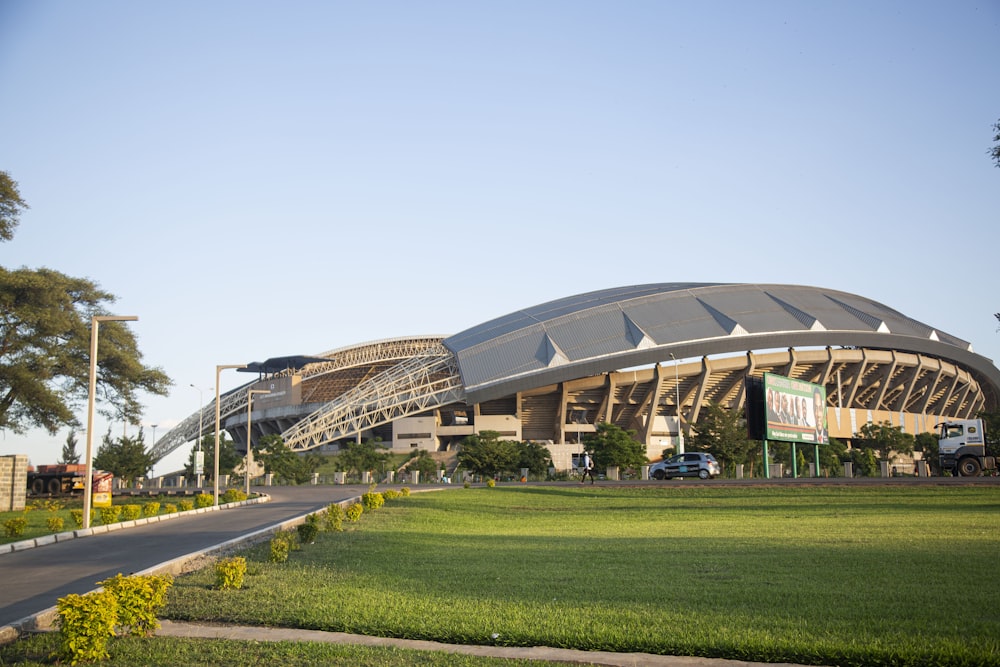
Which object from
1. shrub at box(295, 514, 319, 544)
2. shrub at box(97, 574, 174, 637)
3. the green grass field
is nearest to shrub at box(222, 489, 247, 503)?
the green grass field

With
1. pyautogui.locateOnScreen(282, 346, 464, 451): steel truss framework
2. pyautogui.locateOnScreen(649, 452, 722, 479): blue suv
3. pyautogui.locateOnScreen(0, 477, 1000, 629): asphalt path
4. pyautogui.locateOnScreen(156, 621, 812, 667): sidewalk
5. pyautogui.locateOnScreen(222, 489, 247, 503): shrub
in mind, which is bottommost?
pyautogui.locateOnScreen(156, 621, 812, 667): sidewalk

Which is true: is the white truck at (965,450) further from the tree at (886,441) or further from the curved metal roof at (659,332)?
the curved metal roof at (659,332)

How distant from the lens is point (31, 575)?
15.6 m

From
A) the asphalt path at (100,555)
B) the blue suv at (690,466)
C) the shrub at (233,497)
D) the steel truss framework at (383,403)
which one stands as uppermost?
the steel truss framework at (383,403)

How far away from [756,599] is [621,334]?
66.1 metres

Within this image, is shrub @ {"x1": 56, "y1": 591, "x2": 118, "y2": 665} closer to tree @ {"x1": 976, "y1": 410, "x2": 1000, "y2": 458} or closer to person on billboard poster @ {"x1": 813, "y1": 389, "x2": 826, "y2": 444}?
person on billboard poster @ {"x1": 813, "y1": 389, "x2": 826, "y2": 444}

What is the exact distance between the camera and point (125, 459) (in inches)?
2719

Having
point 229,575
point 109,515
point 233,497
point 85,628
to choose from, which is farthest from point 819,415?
point 85,628

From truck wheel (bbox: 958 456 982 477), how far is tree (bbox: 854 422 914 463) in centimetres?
2626

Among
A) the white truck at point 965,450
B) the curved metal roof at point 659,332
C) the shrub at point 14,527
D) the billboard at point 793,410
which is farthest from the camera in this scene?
the curved metal roof at point 659,332

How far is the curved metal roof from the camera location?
2938 inches

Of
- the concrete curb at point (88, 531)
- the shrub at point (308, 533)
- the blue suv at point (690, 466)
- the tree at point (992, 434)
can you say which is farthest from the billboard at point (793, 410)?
the shrub at point (308, 533)

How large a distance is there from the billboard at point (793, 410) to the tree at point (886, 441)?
24370 millimetres

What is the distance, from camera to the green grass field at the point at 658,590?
8961 mm
